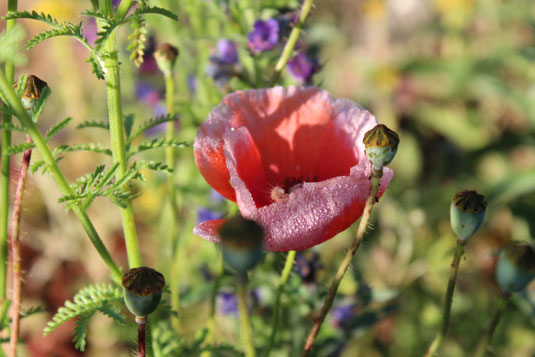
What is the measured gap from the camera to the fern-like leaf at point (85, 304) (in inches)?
26.0

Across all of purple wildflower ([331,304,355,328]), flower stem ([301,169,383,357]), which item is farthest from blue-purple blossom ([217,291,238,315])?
flower stem ([301,169,383,357])

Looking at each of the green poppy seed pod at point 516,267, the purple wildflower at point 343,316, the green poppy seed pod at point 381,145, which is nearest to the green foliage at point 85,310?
the green poppy seed pod at point 381,145

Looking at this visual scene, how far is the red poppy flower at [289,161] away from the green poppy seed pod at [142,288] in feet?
0.24

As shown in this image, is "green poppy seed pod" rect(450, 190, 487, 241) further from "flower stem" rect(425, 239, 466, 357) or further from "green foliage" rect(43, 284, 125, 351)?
"green foliage" rect(43, 284, 125, 351)

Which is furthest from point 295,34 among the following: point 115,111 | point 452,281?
point 452,281

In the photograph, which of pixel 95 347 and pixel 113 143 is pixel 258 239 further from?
pixel 95 347

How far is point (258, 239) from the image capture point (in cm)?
55

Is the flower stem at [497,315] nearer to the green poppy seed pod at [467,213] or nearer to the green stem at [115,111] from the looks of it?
the green poppy seed pod at [467,213]

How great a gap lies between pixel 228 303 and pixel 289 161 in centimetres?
50

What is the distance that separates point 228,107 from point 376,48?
2204 mm

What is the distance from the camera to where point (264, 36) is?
106cm

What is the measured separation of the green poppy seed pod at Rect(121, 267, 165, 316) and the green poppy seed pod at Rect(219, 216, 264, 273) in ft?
0.35

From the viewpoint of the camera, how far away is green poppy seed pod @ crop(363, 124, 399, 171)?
592mm

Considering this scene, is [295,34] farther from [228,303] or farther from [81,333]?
[228,303]
